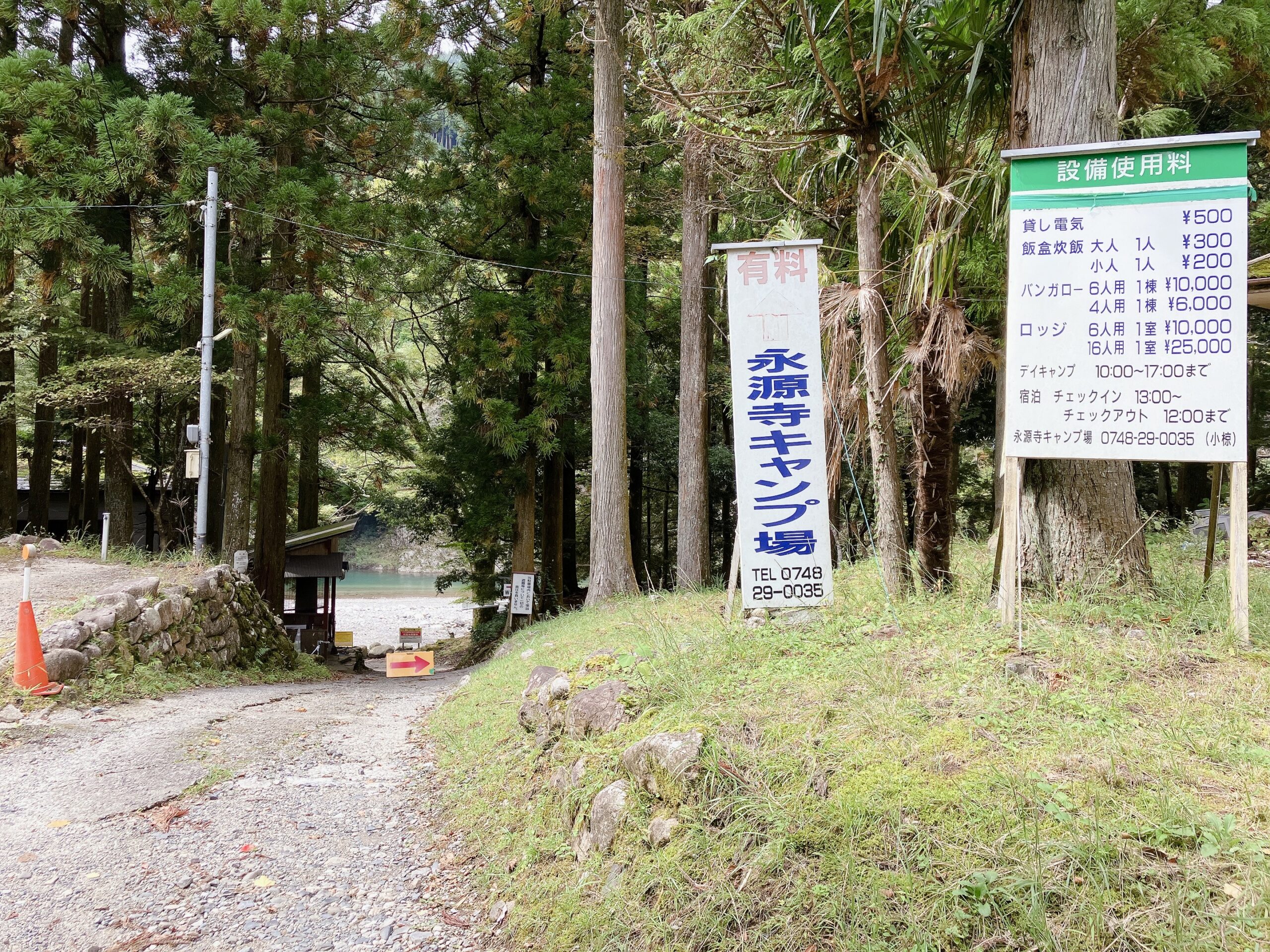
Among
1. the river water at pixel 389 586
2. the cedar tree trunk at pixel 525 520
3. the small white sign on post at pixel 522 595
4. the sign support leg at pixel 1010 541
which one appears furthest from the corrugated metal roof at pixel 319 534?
the river water at pixel 389 586

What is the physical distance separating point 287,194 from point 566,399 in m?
5.83

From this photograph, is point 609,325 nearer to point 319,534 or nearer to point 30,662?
point 30,662

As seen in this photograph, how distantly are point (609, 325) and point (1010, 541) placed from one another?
26.4ft

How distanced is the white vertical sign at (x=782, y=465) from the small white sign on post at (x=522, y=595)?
37.6ft

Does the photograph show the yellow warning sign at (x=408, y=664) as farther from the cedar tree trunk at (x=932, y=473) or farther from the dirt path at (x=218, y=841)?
the cedar tree trunk at (x=932, y=473)

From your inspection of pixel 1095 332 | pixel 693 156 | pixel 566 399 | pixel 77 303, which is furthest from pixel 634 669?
pixel 77 303

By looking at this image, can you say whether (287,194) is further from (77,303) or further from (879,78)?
(879,78)

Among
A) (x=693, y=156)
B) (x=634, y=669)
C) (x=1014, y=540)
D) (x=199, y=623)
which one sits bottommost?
(x=199, y=623)

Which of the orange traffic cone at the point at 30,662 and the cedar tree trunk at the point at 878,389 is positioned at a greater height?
the cedar tree trunk at the point at 878,389

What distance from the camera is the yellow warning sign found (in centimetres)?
1516

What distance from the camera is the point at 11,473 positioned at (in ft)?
53.0

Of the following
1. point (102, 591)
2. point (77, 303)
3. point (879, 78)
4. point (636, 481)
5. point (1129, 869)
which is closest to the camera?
point (1129, 869)

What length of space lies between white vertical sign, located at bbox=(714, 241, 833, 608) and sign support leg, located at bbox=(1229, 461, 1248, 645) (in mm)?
2036

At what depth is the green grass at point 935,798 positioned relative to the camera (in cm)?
Answer: 245
